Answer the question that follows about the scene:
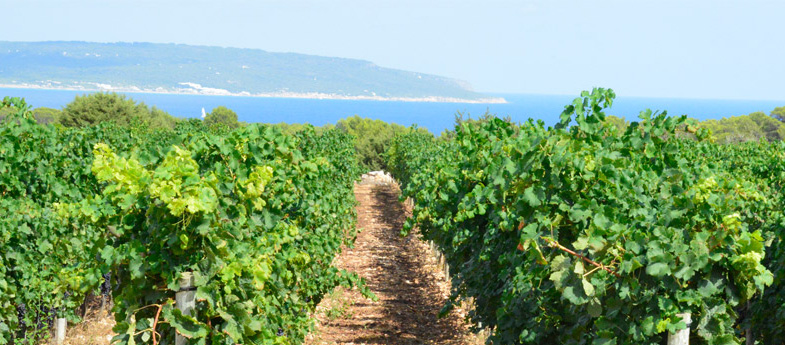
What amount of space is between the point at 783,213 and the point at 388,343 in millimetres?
4438

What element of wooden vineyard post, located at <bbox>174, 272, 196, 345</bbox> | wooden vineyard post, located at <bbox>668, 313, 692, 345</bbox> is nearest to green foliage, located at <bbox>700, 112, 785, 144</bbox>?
wooden vineyard post, located at <bbox>668, 313, 692, 345</bbox>

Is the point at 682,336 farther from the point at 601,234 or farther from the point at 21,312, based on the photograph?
the point at 21,312

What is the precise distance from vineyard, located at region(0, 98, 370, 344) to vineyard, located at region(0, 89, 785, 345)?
0.01 meters

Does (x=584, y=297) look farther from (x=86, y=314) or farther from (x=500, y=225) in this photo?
(x=86, y=314)

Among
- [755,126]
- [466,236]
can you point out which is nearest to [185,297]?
[466,236]

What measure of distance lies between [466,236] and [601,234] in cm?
321

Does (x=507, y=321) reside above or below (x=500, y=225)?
below

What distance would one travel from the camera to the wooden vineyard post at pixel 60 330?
8.05 metres

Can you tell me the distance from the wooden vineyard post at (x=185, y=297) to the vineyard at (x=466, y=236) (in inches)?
0.4

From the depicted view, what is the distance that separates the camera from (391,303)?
1088 centimetres

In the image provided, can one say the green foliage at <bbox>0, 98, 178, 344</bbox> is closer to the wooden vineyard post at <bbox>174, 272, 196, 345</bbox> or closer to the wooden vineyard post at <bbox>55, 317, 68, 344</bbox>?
the wooden vineyard post at <bbox>55, 317, 68, 344</bbox>

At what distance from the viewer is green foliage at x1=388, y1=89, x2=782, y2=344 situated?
11.3 feet

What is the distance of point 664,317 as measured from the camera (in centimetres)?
342

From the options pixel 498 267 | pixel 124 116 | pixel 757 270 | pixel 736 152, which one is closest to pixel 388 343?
pixel 498 267
